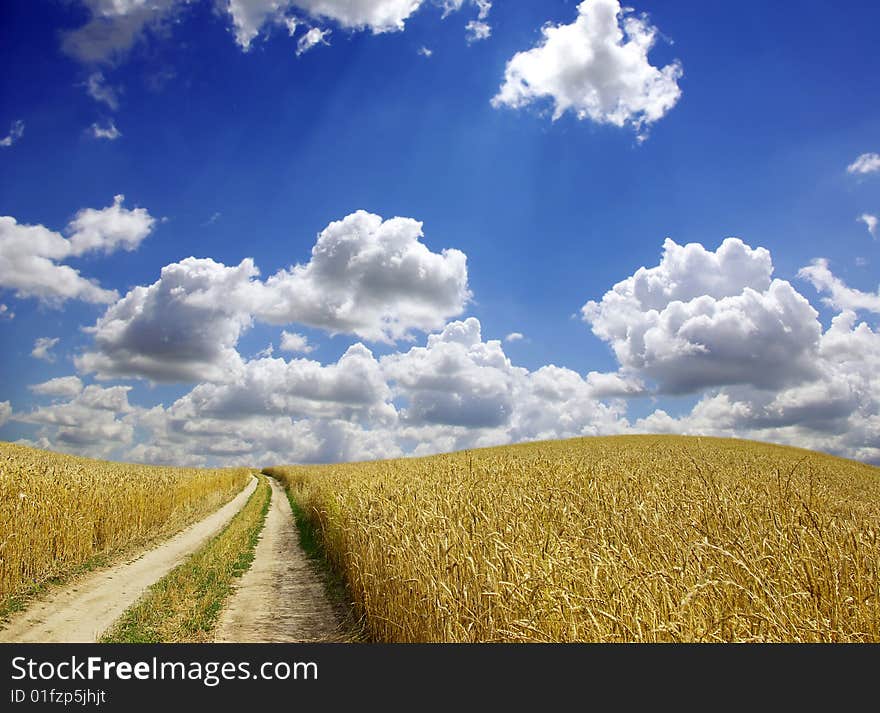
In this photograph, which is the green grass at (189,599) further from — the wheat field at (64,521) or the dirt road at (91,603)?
the wheat field at (64,521)

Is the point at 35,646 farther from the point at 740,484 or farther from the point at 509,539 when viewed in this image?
the point at 740,484

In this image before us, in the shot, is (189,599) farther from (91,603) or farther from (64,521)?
(64,521)

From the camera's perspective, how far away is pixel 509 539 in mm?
7457

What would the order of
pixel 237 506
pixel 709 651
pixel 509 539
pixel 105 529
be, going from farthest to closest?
pixel 237 506
pixel 105 529
pixel 509 539
pixel 709 651

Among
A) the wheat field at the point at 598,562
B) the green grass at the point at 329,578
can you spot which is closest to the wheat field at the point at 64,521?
the green grass at the point at 329,578

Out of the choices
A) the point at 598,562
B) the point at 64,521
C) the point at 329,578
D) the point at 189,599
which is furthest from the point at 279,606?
the point at 598,562

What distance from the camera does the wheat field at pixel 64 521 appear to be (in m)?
12.2

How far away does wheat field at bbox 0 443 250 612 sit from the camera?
12.2m

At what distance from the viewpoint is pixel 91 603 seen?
11344mm

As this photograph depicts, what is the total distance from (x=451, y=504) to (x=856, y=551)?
5354 mm

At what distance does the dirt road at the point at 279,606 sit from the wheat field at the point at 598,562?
75cm

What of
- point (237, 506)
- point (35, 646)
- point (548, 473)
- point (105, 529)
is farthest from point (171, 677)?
point (237, 506)

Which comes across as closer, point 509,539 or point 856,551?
point 856,551

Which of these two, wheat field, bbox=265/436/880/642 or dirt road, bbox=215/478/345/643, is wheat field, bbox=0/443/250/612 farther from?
wheat field, bbox=265/436/880/642
